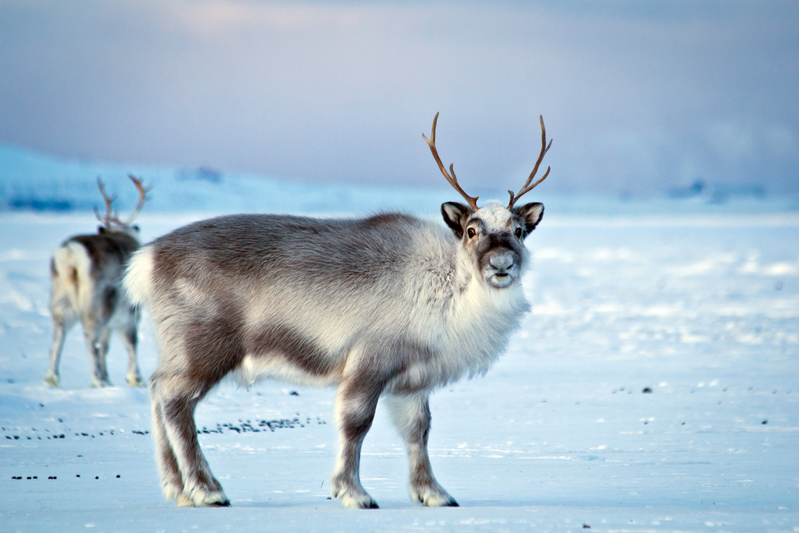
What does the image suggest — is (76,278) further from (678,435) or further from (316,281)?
(678,435)

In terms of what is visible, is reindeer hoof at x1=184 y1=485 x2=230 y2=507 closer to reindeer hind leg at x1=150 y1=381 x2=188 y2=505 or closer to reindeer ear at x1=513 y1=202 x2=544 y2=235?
reindeer hind leg at x1=150 y1=381 x2=188 y2=505

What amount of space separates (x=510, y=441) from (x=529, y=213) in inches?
108

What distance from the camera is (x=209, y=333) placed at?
19.1 ft

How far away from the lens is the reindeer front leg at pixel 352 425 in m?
5.64

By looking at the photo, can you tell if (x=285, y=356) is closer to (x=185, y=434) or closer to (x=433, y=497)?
(x=185, y=434)

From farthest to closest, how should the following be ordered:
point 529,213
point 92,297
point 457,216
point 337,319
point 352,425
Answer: point 92,297, point 529,213, point 457,216, point 337,319, point 352,425

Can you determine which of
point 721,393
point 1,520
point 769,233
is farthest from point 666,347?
point 769,233

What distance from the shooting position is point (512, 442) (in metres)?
7.95

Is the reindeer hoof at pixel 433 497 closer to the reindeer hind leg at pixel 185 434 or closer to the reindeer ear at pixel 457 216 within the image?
the reindeer hind leg at pixel 185 434

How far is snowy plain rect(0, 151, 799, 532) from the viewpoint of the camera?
17.3 ft

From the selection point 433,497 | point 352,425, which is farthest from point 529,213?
point 433,497

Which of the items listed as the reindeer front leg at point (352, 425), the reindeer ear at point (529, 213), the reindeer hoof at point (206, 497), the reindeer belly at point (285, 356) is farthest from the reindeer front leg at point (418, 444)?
the reindeer ear at point (529, 213)

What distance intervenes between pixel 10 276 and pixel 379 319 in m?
20.2

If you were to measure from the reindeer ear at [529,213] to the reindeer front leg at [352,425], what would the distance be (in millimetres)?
1536
